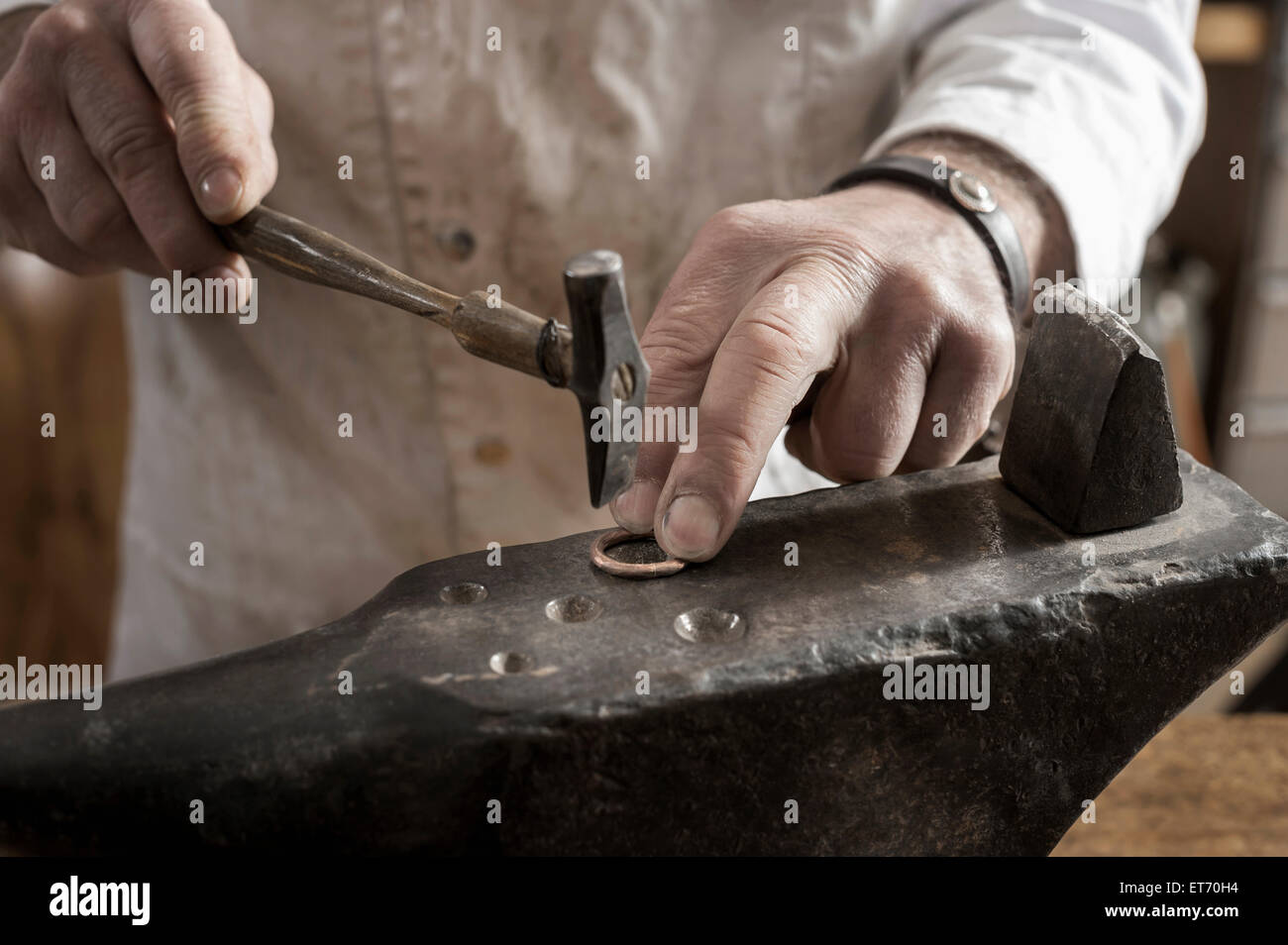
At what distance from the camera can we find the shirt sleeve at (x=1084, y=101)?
45.7 inches

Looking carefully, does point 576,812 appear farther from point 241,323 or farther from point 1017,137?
point 241,323

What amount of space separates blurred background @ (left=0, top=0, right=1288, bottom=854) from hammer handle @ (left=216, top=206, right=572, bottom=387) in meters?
0.77

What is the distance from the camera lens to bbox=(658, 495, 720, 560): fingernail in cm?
85

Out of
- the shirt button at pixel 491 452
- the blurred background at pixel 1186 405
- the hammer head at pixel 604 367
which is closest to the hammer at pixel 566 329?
the hammer head at pixel 604 367

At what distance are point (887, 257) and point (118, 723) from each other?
2.34 ft

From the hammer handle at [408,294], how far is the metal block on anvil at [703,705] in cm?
19

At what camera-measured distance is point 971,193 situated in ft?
3.50

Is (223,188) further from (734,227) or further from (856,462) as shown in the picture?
(856,462)

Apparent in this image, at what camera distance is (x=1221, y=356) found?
332cm

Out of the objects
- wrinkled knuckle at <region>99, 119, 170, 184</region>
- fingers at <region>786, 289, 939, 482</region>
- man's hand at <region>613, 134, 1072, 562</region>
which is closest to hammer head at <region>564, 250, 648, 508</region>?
man's hand at <region>613, 134, 1072, 562</region>

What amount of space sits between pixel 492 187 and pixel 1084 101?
2.23 feet

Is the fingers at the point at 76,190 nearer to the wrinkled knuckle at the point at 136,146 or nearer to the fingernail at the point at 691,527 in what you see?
the wrinkled knuckle at the point at 136,146

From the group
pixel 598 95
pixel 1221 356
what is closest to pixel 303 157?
pixel 598 95

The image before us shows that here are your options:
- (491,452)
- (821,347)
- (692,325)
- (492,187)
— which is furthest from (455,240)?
(821,347)
